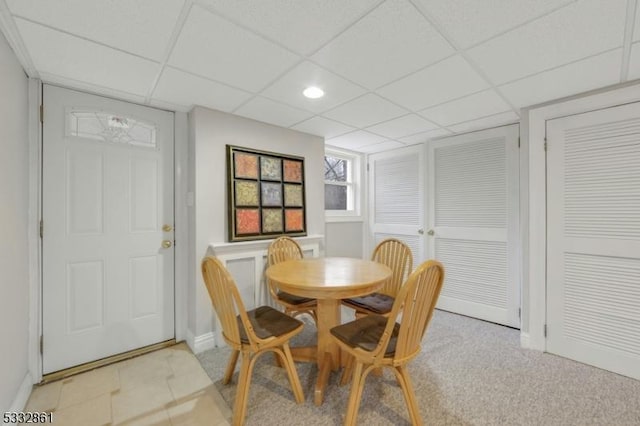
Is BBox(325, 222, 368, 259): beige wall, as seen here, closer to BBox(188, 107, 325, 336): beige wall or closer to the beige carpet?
BBox(188, 107, 325, 336): beige wall

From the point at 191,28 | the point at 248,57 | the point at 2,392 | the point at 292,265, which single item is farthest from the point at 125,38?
the point at 2,392

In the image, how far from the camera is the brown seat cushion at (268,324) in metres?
1.64

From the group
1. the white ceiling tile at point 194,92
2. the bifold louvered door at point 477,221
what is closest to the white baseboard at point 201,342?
the white ceiling tile at point 194,92

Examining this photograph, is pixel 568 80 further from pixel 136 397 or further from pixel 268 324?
pixel 136 397

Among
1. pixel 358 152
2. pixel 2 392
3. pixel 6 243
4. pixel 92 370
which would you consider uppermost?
pixel 358 152

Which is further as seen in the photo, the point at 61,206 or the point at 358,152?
the point at 358,152

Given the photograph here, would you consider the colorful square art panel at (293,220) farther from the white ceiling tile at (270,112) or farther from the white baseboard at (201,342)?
the white baseboard at (201,342)

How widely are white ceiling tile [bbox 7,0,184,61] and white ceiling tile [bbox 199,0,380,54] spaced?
0.84 feet

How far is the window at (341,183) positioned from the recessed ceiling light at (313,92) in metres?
1.73

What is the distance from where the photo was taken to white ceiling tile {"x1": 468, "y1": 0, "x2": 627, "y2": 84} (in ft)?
4.14

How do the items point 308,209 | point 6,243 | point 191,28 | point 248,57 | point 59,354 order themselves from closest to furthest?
point 191,28 < point 6,243 < point 248,57 < point 59,354 < point 308,209

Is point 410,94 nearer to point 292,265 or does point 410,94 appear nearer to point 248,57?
point 248,57

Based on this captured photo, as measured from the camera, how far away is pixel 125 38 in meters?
1.44

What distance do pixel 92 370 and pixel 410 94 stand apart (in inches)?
129
